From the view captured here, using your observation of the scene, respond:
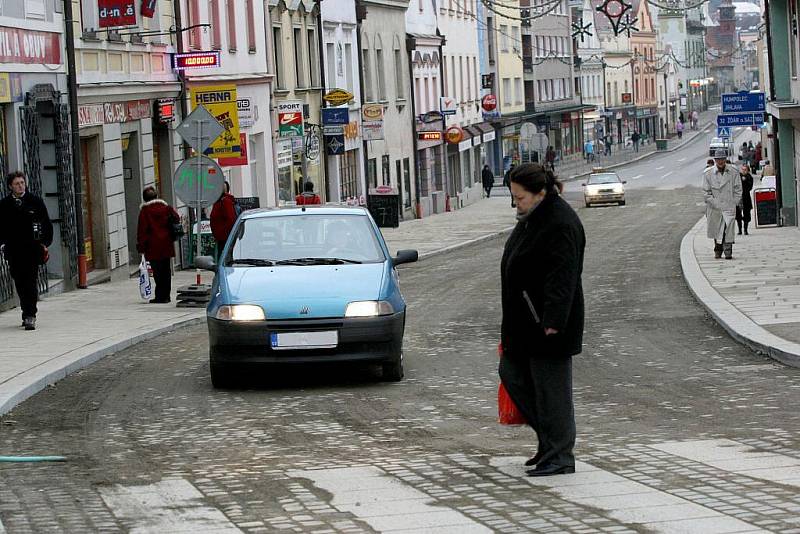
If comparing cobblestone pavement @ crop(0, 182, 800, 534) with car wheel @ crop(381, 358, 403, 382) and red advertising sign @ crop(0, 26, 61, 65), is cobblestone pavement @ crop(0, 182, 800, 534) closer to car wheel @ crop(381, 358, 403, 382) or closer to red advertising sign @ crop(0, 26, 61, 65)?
car wheel @ crop(381, 358, 403, 382)

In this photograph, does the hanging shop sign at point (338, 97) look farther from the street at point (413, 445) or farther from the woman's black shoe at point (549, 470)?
the woman's black shoe at point (549, 470)

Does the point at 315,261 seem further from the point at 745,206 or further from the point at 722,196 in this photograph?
the point at 745,206

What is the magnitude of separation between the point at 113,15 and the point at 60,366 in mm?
13631

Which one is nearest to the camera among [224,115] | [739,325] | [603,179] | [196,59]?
[739,325]

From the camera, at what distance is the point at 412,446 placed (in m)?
9.64

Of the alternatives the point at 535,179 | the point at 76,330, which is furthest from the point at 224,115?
the point at 535,179

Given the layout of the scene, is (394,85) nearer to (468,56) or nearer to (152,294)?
(468,56)

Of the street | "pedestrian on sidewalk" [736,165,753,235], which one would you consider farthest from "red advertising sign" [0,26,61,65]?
"pedestrian on sidewalk" [736,165,753,235]

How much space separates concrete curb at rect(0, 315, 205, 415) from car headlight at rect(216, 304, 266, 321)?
5.56 ft

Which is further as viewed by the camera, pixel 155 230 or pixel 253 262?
pixel 155 230

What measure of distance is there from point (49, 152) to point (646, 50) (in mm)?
113972

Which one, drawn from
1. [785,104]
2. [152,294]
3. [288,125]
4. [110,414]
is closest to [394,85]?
[288,125]

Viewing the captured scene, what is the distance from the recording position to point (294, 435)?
408 inches

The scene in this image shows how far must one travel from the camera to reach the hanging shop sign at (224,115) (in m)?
→ 28.9
